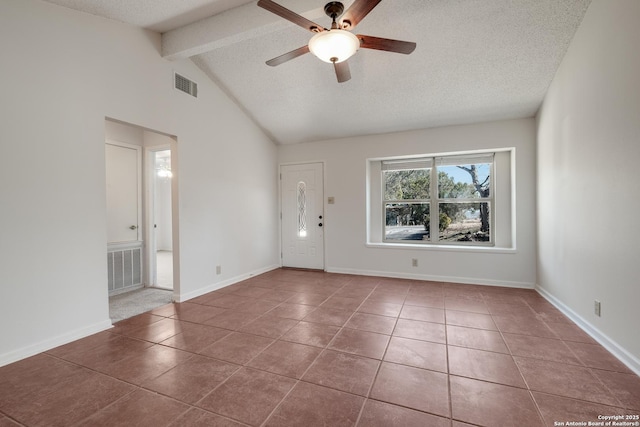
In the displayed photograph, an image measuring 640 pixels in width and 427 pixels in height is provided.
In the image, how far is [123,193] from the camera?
431 centimetres

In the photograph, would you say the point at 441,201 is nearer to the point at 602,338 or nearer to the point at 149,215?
the point at 602,338

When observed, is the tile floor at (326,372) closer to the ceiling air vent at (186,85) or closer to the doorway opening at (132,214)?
the doorway opening at (132,214)

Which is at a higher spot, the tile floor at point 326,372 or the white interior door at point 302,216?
the white interior door at point 302,216

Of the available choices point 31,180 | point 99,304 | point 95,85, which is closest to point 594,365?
point 99,304

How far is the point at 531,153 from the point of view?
4121 mm

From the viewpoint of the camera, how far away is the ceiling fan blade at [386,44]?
2.22 m

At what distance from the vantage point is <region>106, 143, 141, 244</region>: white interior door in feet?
13.7

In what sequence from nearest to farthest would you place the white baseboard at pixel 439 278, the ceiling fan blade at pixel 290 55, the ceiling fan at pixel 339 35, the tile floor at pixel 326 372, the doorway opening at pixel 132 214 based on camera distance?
the tile floor at pixel 326 372 → the ceiling fan at pixel 339 35 → the ceiling fan blade at pixel 290 55 → the doorway opening at pixel 132 214 → the white baseboard at pixel 439 278

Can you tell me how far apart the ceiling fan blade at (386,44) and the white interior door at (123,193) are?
3.90 meters

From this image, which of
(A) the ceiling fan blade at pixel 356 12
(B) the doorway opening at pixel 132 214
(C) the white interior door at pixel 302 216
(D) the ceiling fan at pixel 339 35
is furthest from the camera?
(C) the white interior door at pixel 302 216

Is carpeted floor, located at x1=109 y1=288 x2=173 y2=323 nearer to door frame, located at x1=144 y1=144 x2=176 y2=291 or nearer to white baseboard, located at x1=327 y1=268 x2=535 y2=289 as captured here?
door frame, located at x1=144 y1=144 x2=176 y2=291

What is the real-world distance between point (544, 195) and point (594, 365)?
7.58 ft

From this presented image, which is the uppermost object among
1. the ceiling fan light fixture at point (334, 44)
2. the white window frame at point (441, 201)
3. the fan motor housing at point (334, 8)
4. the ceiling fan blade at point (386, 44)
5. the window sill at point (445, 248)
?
the fan motor housing at point (334, 8)

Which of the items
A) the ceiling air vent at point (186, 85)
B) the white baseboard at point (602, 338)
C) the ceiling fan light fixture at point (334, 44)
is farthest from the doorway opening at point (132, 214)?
the white baseboard at point (602, 338)
